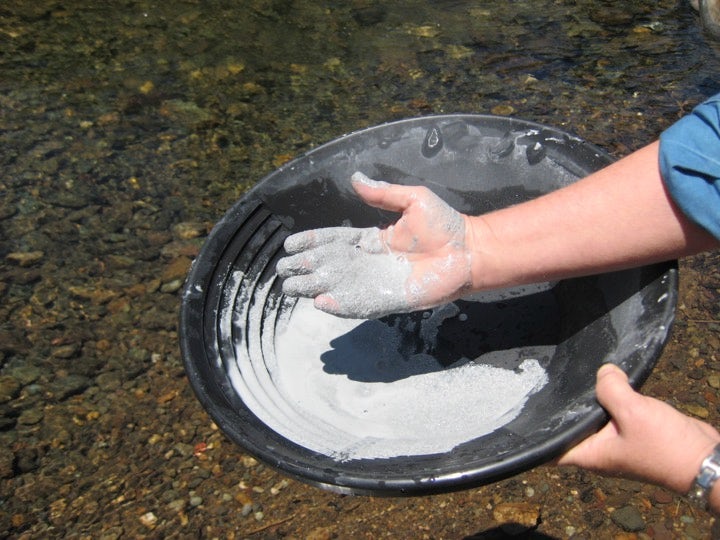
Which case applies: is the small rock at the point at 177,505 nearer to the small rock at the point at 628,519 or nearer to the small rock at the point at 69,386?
the small rock at the point at 69,386

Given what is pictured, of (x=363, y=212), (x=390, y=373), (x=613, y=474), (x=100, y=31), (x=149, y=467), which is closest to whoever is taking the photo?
(x=613, y=474)

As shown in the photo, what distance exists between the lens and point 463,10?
497 centimetres

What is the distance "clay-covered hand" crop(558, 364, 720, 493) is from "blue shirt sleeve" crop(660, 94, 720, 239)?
1.25 feet

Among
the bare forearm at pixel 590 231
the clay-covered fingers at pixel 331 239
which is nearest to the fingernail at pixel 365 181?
the clay-covered fingers at pixel 331 239

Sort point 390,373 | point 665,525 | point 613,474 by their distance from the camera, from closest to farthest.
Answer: point 613,474 < point 390,373 < point 665,525

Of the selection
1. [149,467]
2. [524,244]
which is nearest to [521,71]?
[524,244]

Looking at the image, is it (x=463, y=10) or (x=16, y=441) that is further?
(x=463, y=10)

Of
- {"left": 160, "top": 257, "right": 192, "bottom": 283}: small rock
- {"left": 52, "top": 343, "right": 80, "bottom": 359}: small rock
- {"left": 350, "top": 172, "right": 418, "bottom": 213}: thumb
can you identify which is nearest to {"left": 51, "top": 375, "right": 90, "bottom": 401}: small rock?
{"left": 52, "top": 343, "right": 80, "bottom": 359}: small rock

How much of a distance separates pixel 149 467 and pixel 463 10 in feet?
12.1

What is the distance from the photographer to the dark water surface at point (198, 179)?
249 centimetres

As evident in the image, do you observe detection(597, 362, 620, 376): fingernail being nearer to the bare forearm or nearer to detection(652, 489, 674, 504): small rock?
the bare forearm

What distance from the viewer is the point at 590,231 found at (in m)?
1.74

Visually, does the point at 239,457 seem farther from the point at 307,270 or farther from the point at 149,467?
the point at 307,270

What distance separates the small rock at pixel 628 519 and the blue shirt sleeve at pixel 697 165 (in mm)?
1229
